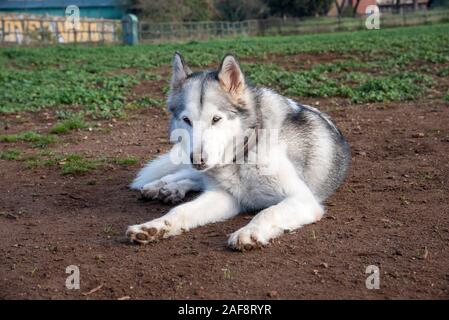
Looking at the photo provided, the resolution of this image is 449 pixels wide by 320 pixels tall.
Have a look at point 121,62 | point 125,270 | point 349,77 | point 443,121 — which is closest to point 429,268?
point 125,270

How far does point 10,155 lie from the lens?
6.80 meters

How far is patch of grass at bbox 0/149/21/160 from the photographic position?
6758 millimetres

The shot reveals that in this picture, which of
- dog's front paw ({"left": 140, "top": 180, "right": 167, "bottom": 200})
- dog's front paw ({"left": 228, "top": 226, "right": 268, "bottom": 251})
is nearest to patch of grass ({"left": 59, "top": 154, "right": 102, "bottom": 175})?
dog's front paw ({"left": 140, "top": 180, "right": 167, "bottom": 200})

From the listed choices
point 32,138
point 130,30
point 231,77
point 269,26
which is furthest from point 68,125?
point 269,26

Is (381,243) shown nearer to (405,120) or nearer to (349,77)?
(405,120)

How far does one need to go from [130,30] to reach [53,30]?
449 cm

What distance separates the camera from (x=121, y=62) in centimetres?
1792

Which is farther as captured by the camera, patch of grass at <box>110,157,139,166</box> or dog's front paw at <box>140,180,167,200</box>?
patch of grass at <box>110,157,139,166</box>

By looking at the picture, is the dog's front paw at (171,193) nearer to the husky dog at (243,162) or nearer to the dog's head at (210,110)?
the husky dog at (243,162)

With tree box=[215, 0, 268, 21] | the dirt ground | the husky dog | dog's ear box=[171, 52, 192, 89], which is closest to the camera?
the dirt ground

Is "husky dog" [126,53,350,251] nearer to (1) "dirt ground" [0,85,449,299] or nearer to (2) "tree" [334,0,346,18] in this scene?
(1) "dirt ground" [0,85,449,299]

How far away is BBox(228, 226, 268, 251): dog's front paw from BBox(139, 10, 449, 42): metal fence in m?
33.7

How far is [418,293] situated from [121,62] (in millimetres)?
15823

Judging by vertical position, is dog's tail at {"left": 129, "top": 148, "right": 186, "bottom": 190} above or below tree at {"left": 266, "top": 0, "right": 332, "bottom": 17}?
below
